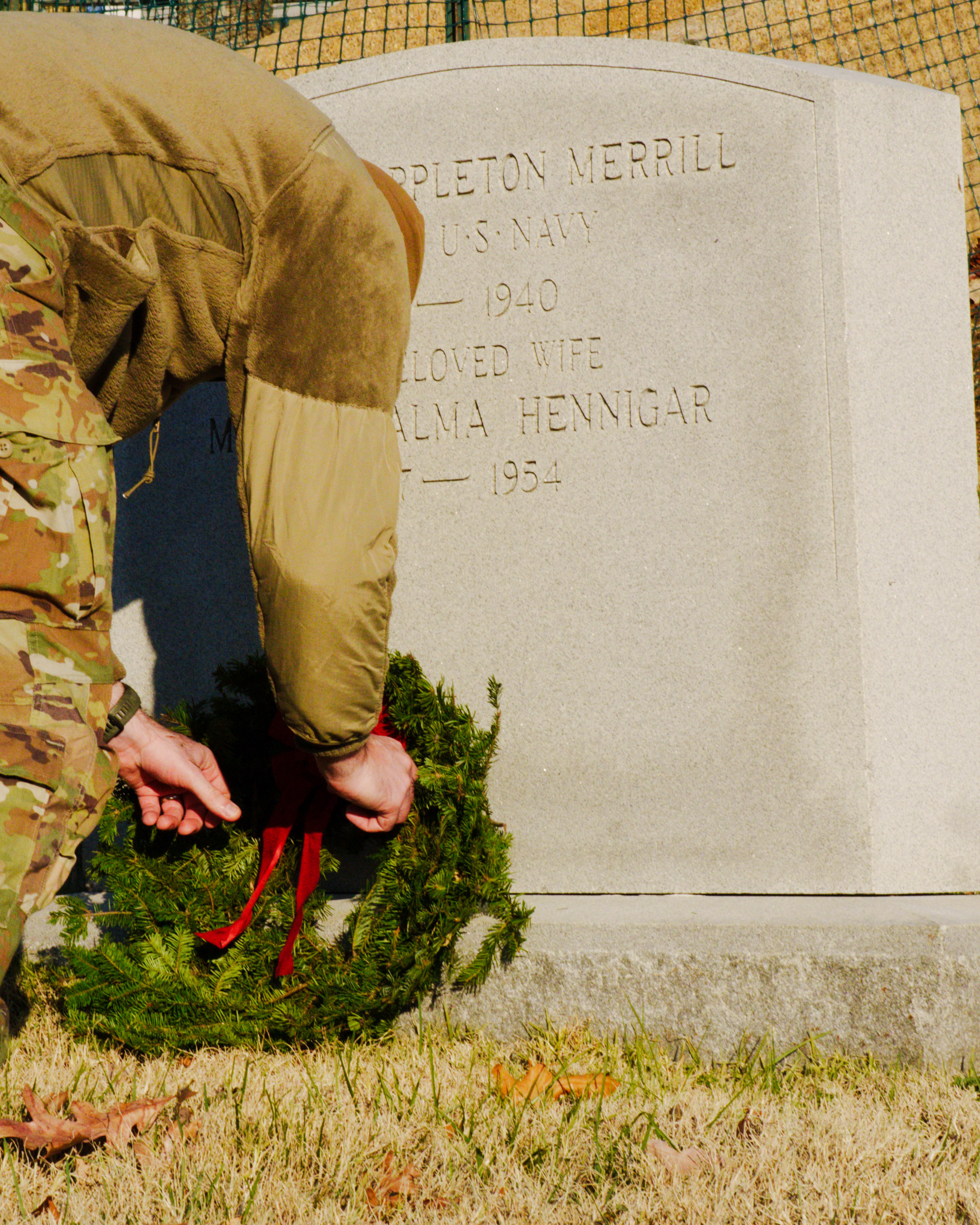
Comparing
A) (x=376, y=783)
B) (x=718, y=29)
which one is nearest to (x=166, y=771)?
(x=376, y=783)

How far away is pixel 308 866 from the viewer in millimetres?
2990

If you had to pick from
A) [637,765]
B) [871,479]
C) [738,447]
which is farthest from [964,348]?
[637,765]

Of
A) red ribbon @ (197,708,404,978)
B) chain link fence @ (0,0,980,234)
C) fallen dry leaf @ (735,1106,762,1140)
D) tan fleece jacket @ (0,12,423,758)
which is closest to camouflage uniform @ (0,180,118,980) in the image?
tan fleece jacket @ (0,12,423,758)

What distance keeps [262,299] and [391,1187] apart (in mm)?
1637

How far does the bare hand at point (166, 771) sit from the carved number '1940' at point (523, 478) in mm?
1530

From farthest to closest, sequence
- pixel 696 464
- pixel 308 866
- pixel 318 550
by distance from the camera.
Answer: pixel 696 464
pixel 308 866
pixel 318 550

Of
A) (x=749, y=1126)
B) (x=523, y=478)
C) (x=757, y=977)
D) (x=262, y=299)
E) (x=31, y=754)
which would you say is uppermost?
(x=262, y=299)

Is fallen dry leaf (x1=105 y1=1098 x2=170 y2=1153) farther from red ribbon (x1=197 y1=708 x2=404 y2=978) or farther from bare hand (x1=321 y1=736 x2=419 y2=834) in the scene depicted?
bare hand (x1=321 y1=736 x2=419 y2=834)

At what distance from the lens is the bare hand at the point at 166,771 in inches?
91.4

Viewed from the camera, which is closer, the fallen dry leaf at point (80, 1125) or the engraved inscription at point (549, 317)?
the fallen dry leaf at point (80, 1125)

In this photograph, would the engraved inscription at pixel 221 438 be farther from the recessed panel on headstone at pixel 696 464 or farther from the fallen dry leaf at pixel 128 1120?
the fallen dry leaf at pixel 128 1120

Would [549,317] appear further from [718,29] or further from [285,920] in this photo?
[718,29]

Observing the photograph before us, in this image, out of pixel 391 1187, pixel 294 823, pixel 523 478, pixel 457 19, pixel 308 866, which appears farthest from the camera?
pixel 457 19

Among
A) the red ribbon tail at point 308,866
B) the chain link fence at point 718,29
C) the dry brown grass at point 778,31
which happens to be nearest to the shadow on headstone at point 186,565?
the red ribbon tail at point 308,866
